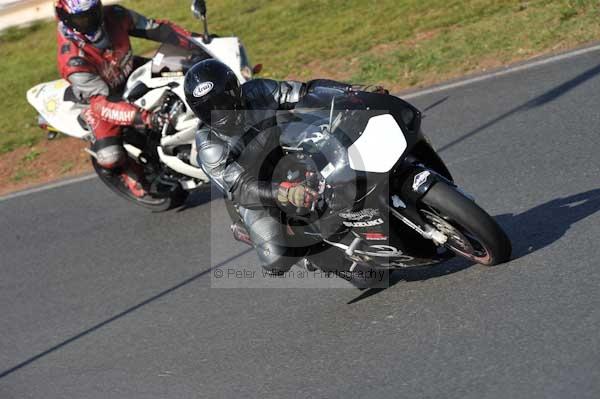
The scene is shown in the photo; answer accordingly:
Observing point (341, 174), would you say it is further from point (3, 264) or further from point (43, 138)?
point (43, 138)

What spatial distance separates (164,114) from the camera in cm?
755

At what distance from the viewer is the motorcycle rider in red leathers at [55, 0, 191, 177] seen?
7.61 metres

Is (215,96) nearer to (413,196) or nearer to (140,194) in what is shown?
(413,196)

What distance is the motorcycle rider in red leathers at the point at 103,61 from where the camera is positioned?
7.61 meters

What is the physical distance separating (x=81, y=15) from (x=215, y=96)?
3.05m

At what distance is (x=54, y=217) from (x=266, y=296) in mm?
3409

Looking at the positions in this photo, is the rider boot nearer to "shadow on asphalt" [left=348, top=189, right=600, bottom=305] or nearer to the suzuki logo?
"shadow on asphalt" [left=348, top=189, right=600, bottom=305]

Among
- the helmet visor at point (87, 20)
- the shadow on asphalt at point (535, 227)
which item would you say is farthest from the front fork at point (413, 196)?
the helmet visor at point (87, 20)

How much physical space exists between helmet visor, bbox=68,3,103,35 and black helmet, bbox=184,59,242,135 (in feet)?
9.13

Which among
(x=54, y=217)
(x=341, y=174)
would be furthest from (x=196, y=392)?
(x=54, y=217)

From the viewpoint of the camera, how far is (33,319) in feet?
22.3

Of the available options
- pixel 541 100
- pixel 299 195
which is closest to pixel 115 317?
pixel 299 195

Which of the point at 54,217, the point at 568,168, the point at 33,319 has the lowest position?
the point at 54,217

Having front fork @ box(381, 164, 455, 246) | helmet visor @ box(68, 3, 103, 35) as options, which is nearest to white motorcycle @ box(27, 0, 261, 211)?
helmet visor @ box(68, 3, 103, 35)
